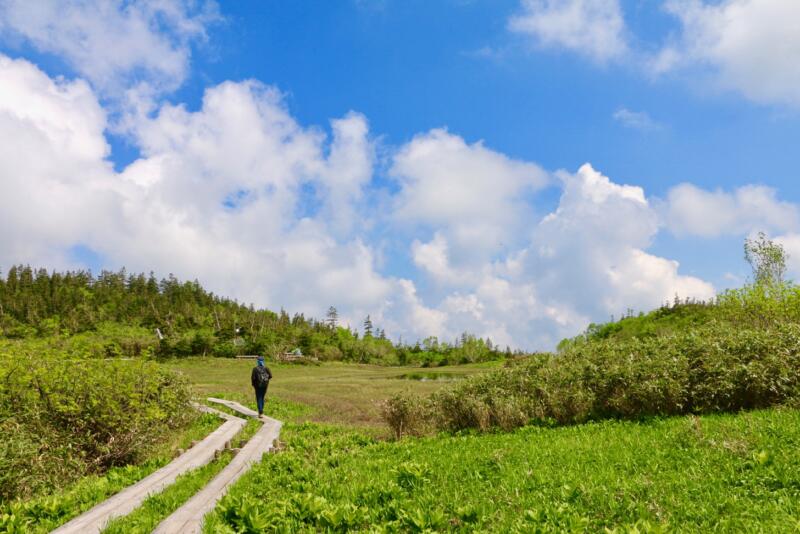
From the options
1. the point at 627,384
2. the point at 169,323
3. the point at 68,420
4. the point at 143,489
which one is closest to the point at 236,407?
the point at 68,420

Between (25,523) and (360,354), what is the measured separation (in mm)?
108070

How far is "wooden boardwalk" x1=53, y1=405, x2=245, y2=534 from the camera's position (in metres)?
7.43

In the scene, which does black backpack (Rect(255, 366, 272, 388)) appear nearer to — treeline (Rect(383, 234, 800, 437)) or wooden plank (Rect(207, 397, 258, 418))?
wooden plank (Rect(207, 397, 258, 418))

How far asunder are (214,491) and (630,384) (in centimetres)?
1066

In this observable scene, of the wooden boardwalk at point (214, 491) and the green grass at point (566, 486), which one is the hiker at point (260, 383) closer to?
the wooden boardwalk at point (214, 491)

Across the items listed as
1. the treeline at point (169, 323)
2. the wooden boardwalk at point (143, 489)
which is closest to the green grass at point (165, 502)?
the wooden boardwalk at point (143, 489)

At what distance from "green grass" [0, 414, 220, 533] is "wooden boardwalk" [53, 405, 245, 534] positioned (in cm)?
46

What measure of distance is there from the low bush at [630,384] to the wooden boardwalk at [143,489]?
5.79 metres

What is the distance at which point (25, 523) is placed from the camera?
24.3ft

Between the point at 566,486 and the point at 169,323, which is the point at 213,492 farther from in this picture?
the point at 169,323

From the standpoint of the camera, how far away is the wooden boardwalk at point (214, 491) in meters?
6.96

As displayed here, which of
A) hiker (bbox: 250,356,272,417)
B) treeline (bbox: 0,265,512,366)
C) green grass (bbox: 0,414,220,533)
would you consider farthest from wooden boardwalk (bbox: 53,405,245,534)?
treeline (bbox: 0,265,512,366)

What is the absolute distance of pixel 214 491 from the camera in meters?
9.12

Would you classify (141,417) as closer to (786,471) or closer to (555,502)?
(555,502)
